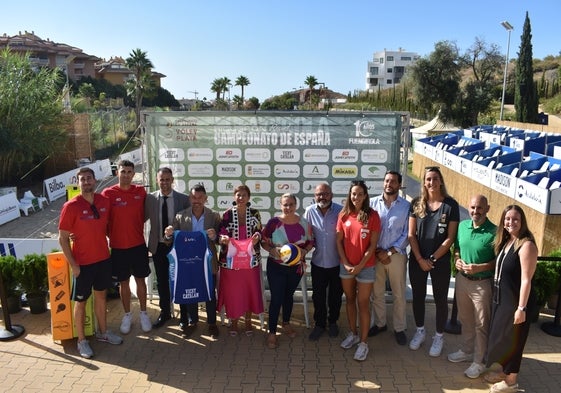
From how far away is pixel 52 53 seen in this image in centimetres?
7300

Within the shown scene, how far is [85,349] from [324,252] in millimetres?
2715

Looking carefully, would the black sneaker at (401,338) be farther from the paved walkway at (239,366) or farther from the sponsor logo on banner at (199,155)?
the sponsor logo on banner at (199,155)

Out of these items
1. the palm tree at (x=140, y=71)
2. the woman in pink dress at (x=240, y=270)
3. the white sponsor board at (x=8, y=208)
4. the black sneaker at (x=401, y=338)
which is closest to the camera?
the woman in pink dress at (x=240, y=270)

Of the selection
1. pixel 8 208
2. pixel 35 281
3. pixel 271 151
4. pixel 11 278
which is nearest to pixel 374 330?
pixel 271 151

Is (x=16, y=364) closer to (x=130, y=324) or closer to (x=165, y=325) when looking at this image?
(x=130, y=324)

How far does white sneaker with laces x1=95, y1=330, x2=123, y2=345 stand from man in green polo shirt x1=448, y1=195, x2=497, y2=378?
3638mm

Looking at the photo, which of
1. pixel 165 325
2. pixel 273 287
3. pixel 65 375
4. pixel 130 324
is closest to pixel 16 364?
pixel 65 375

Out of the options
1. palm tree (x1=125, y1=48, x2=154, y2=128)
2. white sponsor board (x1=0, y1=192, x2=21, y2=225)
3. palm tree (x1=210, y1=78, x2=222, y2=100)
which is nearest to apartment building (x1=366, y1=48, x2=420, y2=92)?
palm tree (x1=210, y1=78, x2=222, y2=100)

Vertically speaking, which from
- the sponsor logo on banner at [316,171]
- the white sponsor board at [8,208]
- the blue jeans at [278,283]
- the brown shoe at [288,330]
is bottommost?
the white sponsor board at [8,208]

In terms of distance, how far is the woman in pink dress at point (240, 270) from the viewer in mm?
4824

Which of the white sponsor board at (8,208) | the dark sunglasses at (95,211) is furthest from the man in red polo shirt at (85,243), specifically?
the white sponsor board at (8,208)

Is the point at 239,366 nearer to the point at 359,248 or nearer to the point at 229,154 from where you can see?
the point at 359,248

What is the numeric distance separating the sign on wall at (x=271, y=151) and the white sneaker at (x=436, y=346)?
79.7 inches

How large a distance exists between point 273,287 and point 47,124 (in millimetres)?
19535
